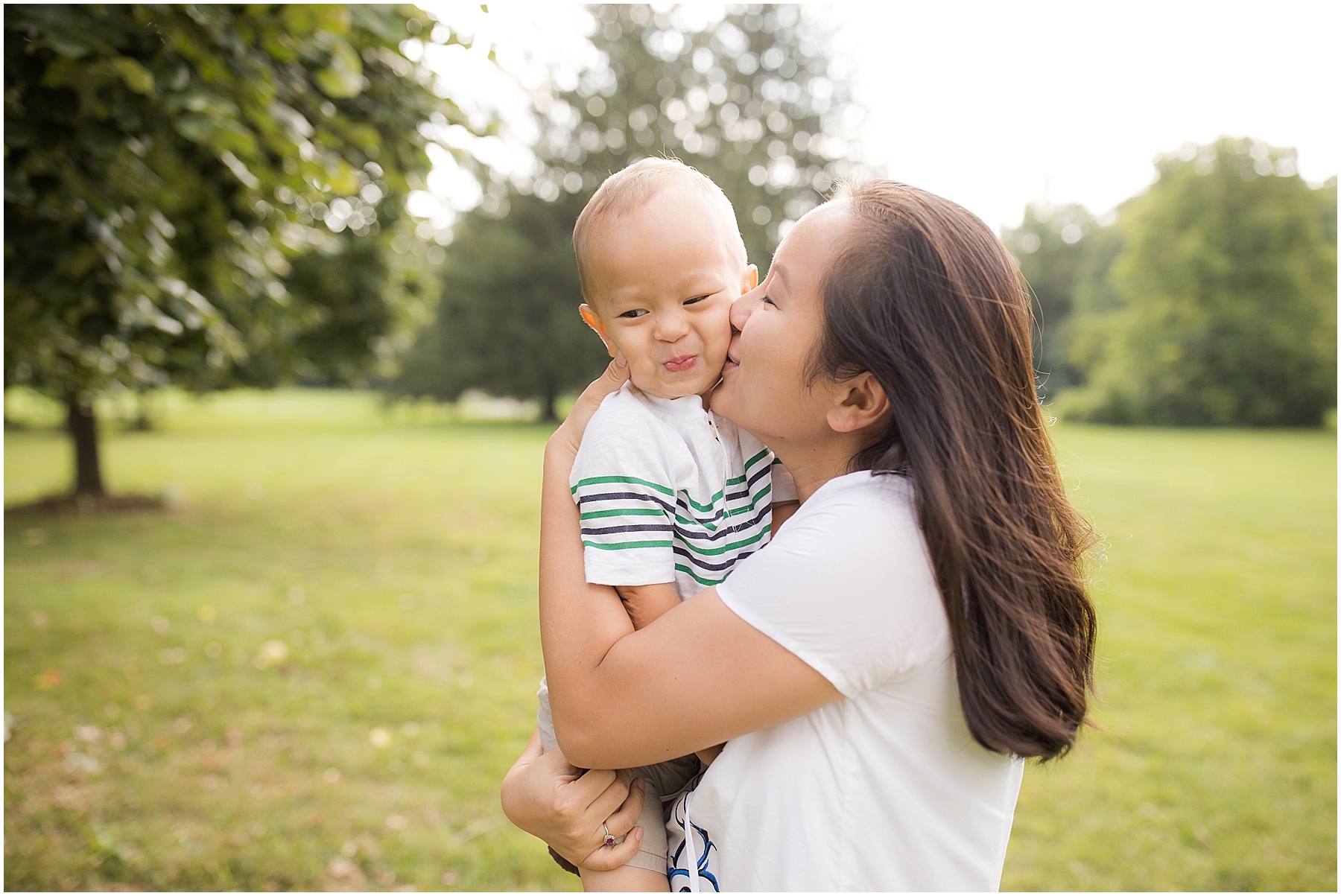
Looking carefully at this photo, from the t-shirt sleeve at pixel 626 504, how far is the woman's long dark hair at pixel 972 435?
0.31 m

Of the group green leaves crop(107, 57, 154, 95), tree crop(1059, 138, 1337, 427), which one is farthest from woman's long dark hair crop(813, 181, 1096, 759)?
tree crop(1059, 138, 1337, 427)

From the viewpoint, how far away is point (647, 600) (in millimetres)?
1347

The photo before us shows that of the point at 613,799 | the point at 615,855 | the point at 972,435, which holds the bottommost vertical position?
the point at 615,855

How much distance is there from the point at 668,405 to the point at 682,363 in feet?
0.28

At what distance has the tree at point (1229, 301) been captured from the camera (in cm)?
3203

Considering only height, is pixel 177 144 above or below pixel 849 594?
above

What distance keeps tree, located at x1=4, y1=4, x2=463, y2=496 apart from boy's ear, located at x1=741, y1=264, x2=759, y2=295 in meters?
1.61

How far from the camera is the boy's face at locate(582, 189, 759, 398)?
1.58 meters

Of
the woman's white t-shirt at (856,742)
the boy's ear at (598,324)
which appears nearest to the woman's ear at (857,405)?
the woman's white t-shirt at (856,742)

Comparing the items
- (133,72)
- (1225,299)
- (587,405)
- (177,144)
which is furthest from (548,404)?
(587,405)

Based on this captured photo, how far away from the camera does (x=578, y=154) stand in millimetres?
26500

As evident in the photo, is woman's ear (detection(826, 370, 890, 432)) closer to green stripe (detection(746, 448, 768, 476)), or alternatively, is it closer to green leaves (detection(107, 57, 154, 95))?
green stripe (detection(746, 448, 768, 476))

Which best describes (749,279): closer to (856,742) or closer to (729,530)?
(729,530)

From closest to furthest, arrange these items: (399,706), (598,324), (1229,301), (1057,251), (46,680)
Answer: (598,324) → (399,706) → (46,680) → (1229,301) → (1057,251)
